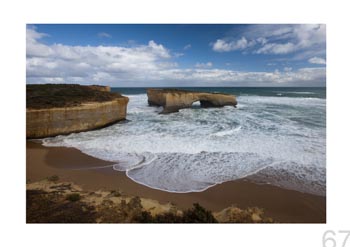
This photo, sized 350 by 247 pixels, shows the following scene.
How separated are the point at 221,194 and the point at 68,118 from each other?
20.3 feet

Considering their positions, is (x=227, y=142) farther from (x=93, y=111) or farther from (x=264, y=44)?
(x=93, y=111)

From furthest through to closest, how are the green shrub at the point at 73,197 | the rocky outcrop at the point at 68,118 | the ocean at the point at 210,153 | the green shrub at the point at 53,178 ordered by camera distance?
the rocky outcrop at the point at 68,118 < the ocean at the point at 210,153 < the green shrub at the point at 53,178 < the green shrub at the point at 73,197

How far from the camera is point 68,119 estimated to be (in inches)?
283

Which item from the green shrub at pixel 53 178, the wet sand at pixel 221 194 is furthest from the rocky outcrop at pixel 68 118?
the green shrub at pixel 53 178

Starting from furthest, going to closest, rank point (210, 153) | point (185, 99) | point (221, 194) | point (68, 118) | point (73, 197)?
1. point (185, 99)
2. point (68, 118)
3. point (210, 153)
4. point (221, 194)
5. point (73, 197)

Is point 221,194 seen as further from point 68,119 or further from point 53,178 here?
point 68,119

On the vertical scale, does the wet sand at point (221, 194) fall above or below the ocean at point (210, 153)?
below

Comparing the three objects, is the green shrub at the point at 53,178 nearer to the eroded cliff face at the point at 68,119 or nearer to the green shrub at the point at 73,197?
the green shrub at the point at 73,197

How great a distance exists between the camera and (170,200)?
3381 millimetres

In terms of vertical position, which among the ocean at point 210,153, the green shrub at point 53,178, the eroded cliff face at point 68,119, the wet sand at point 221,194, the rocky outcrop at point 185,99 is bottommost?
the wet sand at point 221,194

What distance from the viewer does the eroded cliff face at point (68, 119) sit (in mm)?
6598

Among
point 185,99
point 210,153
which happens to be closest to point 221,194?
point 210,153

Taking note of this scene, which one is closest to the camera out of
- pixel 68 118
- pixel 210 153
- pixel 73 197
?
pixel 73 197
